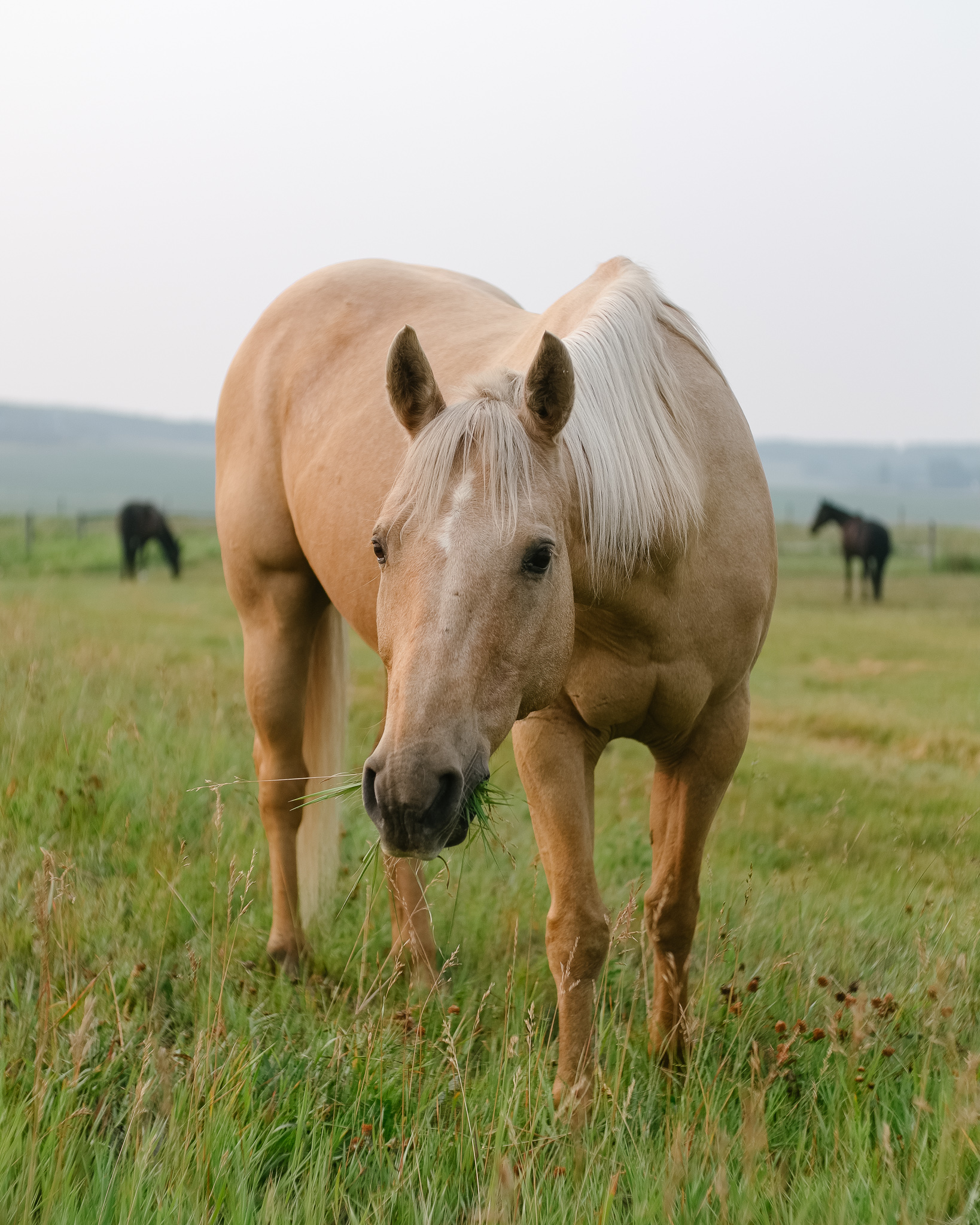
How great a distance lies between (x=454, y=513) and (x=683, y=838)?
1463mm

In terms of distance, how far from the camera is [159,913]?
10.8ft

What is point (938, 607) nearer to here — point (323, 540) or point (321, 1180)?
point (323, 540)

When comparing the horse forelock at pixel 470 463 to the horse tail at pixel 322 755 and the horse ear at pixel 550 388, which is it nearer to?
the horse ear at pixel 550 388

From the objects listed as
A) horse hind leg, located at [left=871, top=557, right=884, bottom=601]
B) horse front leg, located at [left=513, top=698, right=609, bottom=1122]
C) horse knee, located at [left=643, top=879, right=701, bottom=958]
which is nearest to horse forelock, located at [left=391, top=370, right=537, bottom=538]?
horse front leg, located at [left=513, top=698, right=609, bottom=1122]

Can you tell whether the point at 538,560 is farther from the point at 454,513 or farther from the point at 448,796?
the point at 448,796

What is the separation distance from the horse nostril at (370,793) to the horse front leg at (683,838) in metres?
1.40

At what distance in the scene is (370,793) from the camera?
1.75 meters

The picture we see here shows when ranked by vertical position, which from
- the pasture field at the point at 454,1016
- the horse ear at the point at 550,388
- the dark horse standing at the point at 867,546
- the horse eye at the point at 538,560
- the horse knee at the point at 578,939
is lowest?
the pasture field at the point at 454,1016

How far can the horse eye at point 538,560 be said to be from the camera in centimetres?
196

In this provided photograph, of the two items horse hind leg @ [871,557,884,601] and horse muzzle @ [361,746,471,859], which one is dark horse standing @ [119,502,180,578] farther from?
horse muzzle @ [361,746,471,859]

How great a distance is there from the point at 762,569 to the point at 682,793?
717mm

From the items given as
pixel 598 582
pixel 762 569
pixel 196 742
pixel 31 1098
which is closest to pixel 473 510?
pixel 598 582

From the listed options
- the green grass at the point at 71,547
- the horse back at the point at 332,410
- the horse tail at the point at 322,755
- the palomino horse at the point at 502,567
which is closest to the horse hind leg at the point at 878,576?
the green grass at the point at 71,547

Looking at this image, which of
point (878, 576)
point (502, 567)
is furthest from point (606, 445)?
point (878, 576)
